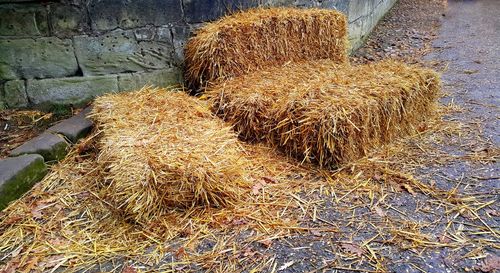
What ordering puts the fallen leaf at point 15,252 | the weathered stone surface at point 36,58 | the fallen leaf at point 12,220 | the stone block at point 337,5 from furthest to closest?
the stone block at point 337,5
the weathered stone surface at point 36,58
the fallen leaf at point 12,220
the fallen leaf at point 15,252

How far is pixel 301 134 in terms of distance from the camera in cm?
264

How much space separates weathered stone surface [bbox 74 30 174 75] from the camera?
349cm

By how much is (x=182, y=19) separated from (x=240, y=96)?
1.14 m

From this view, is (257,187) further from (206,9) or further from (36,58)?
(36,58)

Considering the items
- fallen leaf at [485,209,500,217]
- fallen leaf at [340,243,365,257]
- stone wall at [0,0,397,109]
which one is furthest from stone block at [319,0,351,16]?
fallen leaf at [340,243,365,257]

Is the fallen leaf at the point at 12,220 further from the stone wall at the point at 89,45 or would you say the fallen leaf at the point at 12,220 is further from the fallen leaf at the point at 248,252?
the stone wall at the point at 89,45

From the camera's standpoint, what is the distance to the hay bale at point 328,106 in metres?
→ 2.59

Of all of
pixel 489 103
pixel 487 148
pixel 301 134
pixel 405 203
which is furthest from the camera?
pixel 489 103

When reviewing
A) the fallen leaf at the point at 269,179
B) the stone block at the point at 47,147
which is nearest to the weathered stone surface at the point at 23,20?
the stone block at the point at 47,147

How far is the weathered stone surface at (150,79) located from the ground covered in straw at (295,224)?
3.53ft

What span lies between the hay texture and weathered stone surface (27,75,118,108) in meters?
0.79

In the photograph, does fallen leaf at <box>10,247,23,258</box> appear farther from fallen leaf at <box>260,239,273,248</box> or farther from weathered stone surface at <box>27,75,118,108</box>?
weathered stone surface at <box>27,75,118,108</box>

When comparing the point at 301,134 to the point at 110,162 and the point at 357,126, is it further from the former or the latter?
the point at 110,162

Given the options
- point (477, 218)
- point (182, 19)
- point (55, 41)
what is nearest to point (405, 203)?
point (477, 218)
